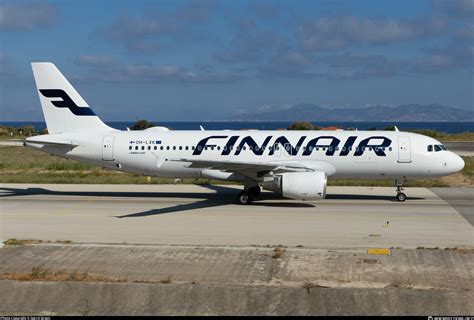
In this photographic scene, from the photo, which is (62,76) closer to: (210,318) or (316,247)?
(316,247)

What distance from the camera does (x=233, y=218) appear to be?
22984mm

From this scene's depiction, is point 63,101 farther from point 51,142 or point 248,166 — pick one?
point 248,166

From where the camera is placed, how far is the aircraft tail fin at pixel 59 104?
2972 centimetres

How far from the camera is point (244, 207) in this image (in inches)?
1027

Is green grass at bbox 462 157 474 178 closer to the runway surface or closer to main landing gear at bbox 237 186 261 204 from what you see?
the runway surface

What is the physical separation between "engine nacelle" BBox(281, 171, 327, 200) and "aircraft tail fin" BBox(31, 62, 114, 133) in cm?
1111

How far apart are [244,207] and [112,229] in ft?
24.5

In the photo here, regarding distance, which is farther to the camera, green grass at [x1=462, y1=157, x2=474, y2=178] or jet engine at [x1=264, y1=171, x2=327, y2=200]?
green grass at [x1=462, y1=157, x2=474, y2=178]

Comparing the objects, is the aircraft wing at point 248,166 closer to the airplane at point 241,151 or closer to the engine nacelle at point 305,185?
the airplane at point 241,151

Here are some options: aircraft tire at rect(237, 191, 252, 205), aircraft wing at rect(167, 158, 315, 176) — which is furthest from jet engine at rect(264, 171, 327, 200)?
aircraft tire at rect(237, 191, 252, 205)

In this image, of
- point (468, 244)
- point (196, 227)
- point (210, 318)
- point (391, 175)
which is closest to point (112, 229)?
point (196, 227)

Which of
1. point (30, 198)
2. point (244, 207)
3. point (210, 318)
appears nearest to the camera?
point (210, 318)

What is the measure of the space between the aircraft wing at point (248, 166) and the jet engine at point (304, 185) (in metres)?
1.04

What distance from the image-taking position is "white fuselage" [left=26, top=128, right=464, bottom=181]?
2711cm
